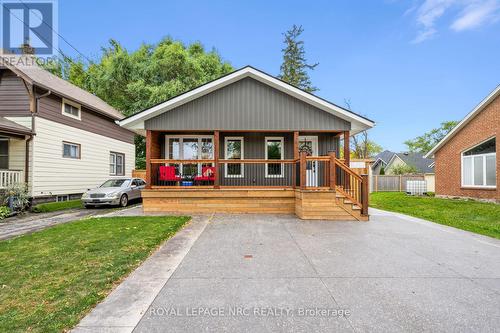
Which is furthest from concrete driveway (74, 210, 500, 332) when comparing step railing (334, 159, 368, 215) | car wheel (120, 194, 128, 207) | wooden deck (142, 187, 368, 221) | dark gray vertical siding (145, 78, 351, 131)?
car wheel (120, 194, 128, 207)

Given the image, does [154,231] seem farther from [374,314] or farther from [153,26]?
[153,26]

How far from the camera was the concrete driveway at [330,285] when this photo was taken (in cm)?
264

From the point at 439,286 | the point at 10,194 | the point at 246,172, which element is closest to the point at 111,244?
the point at 439,286

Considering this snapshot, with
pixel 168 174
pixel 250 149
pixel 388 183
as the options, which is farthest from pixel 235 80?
pixel 388 183

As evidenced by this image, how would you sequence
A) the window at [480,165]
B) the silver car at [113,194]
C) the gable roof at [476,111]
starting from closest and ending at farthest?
1. the silver car at [113,194]
2. the gable roof at [476,111]
3. the window at [480,165]

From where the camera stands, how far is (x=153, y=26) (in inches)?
1069

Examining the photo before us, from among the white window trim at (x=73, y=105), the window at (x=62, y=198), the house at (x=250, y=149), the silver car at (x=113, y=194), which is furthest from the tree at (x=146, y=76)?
the house at (x=250, y=149)

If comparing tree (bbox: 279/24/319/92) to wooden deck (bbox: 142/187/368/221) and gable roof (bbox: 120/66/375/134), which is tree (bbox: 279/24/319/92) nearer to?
gable roof (bbox: 120/66/375/134)

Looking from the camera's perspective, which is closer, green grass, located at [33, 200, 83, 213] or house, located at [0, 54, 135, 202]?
green grass, located at [33, 200, 83, 213]

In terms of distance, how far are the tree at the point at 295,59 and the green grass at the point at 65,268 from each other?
34203 millimetres

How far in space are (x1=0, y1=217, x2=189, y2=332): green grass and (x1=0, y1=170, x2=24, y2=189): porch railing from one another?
16.4ft

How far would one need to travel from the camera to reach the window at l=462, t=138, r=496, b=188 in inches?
501

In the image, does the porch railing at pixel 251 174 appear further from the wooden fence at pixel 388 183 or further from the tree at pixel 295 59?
the tree at pixel 295 59

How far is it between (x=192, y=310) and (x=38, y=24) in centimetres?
1864
